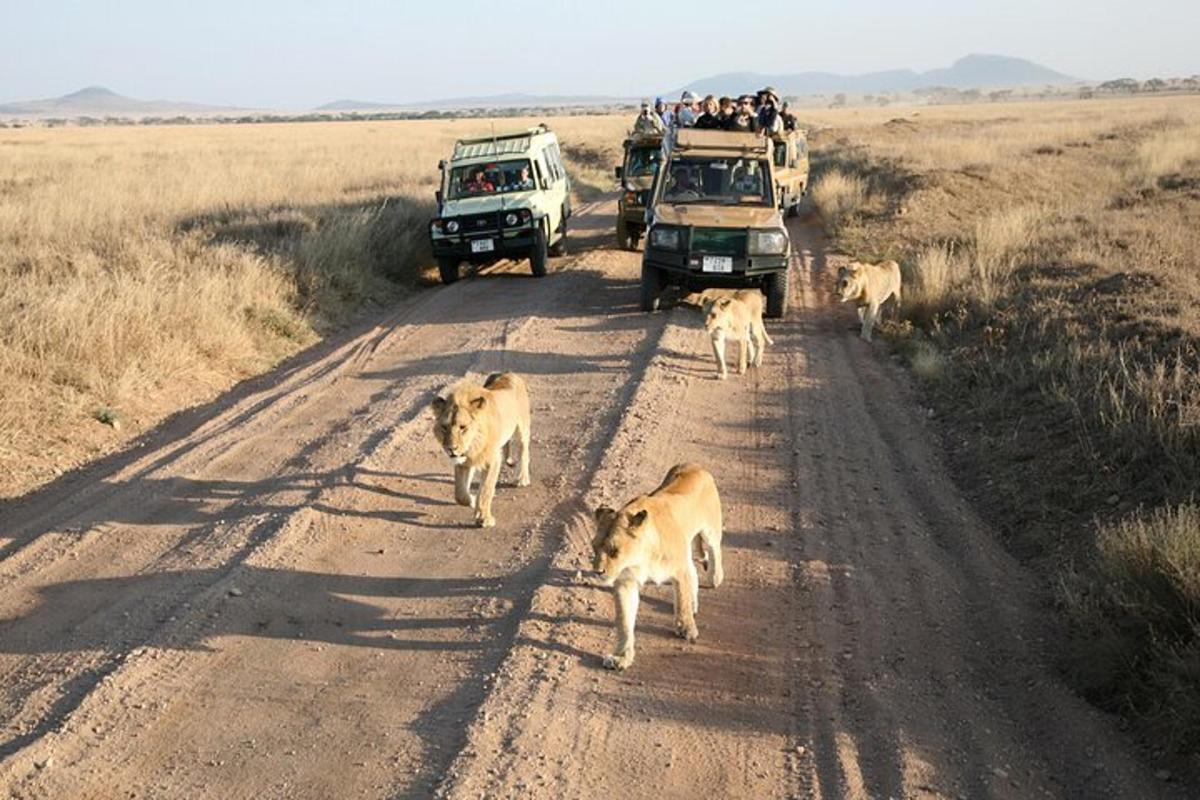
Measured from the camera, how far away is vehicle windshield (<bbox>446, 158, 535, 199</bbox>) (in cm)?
1667

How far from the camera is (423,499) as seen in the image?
716 cm

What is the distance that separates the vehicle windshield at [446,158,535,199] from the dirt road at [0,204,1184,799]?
8.19 metres

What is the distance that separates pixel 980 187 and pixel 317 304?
16601 millimetres

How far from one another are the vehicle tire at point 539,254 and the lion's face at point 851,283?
5480 mm

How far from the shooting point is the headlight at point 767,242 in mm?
12383

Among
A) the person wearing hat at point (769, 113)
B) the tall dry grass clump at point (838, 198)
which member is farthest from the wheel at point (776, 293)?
the tall dry grass clump at point (838, 198)

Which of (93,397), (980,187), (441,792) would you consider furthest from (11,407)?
(980,187)

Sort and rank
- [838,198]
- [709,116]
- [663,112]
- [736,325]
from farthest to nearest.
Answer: [838,198] → [663,112] → [709,116] → [736,325]

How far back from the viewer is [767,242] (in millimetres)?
12430

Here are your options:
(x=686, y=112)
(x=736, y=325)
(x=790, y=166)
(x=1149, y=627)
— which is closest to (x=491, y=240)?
(x=686, y=112)

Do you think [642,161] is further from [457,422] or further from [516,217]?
[457,422]

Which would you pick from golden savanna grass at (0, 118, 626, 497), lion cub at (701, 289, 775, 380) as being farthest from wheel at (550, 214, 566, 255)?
lion cub at (701, 289, 775, 380)

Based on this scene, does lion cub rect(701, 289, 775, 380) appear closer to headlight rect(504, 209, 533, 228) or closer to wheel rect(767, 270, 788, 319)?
wheel rect(767, 270, 788, 319)

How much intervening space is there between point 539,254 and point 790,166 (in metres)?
8.29
